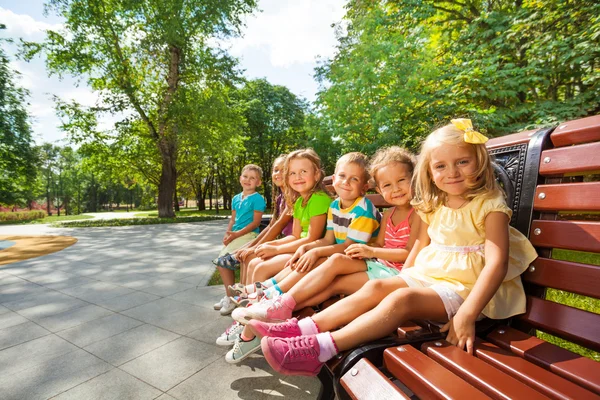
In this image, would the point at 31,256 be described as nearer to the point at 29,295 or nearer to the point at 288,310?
the point at 29,295

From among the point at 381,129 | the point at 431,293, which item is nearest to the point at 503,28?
the point at 381,129

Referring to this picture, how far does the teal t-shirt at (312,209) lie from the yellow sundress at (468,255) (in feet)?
3.24

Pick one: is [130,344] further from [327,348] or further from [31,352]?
[327,348]

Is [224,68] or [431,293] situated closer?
[431,293]

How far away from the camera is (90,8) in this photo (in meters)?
13.4

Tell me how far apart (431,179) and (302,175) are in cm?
120

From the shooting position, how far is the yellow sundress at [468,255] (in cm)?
145

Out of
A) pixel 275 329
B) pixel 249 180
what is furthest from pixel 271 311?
pixel 249 180

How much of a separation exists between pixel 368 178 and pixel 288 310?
121 centimetres

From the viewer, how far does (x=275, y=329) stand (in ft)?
4.85

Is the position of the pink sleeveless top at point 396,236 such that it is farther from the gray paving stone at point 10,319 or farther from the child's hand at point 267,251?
the gray paving stone at point 10,319

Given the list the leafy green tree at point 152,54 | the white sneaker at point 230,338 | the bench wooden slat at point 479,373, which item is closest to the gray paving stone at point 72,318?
the white sneaker at point 230,338

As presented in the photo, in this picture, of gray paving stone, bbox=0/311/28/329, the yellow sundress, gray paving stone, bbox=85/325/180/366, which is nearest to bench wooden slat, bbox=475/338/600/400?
the yellow sundress

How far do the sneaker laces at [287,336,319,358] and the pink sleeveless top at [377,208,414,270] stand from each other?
0.97 metres
